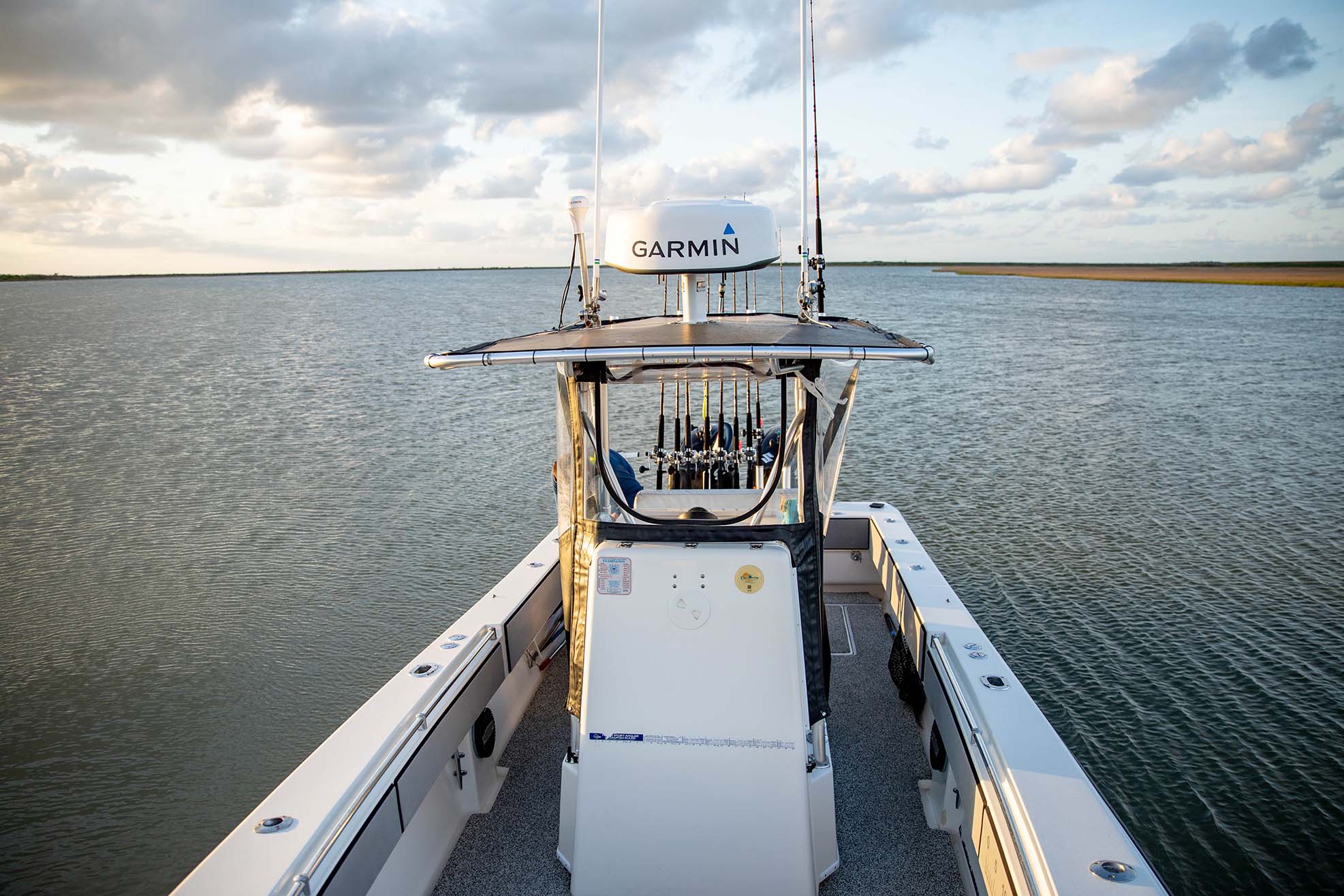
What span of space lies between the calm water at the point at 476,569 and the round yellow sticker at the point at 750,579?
3416 millimetres

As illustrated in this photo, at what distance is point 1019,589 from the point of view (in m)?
7.32

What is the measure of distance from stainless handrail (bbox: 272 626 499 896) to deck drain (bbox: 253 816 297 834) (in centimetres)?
12

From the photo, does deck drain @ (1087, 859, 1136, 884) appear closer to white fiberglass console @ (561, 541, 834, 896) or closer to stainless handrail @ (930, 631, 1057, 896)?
stainless handrail @ (930, 631, 1057, 896)

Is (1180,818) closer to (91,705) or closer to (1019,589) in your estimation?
(1019,589)

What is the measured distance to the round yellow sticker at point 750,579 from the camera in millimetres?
2512

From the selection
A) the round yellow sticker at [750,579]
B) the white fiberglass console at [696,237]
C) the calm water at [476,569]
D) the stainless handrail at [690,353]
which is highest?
the white fiberglass console at [696,237]

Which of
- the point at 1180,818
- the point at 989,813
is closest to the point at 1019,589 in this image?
the point at 1180,818

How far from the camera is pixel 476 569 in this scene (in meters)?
8.14

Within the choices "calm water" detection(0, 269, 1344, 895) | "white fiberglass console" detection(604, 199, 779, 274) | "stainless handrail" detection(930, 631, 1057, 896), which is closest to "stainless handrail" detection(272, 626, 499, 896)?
"white fiberglass console" detection(604, 199, 779, 274)

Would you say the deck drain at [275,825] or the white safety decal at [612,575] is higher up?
the white safety decal at [612,575]

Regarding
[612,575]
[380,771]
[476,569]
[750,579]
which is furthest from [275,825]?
[476,569]

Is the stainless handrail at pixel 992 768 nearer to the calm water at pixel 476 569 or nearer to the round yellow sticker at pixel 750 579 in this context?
the round yellow sticker at pixel 750 579

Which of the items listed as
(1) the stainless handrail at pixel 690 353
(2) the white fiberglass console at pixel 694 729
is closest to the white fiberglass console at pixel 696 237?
(1) the stainless handrail at pixel 690 353

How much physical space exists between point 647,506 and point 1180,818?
3.59 meters
